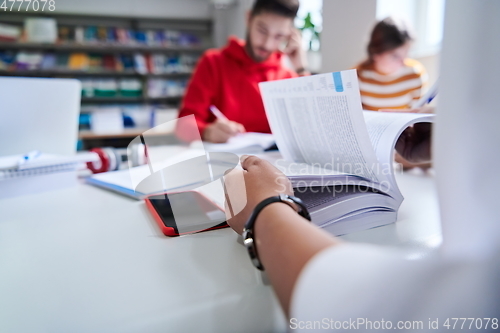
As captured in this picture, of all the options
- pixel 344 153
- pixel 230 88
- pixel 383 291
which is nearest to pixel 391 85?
pixel 230 88

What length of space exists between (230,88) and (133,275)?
1.46m

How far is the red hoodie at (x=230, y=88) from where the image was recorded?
166 cm

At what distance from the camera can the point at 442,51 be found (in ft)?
0.72

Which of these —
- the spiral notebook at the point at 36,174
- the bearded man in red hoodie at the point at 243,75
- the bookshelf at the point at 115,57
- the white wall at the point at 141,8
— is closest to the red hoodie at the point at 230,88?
the bearded man in red hoodie at the point at 243,75

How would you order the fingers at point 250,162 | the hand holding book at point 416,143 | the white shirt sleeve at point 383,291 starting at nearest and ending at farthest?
the white shirt sleeve at point 383,291 → the fingers at point 250,162 → the hand holding book at point 416,143

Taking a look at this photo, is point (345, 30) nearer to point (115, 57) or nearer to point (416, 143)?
point (416, 143)

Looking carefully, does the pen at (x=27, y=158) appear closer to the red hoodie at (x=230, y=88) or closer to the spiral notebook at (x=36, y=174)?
the spiral notebook at (x=36, y=174)

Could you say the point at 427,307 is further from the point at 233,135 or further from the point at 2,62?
the point at 2,62

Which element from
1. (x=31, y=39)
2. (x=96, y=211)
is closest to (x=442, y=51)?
(x=96, y=211)

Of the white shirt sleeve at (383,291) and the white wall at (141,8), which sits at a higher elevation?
the white wall at (141,8)

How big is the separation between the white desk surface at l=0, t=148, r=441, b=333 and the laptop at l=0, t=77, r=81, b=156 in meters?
0.32

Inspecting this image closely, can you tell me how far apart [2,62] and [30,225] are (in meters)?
3.72

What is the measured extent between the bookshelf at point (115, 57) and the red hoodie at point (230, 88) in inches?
83.6

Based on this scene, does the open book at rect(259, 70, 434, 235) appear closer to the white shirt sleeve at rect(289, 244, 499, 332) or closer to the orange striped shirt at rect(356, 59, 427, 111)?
the white shirt sleeve at rect(289, 244, 499, 332)
